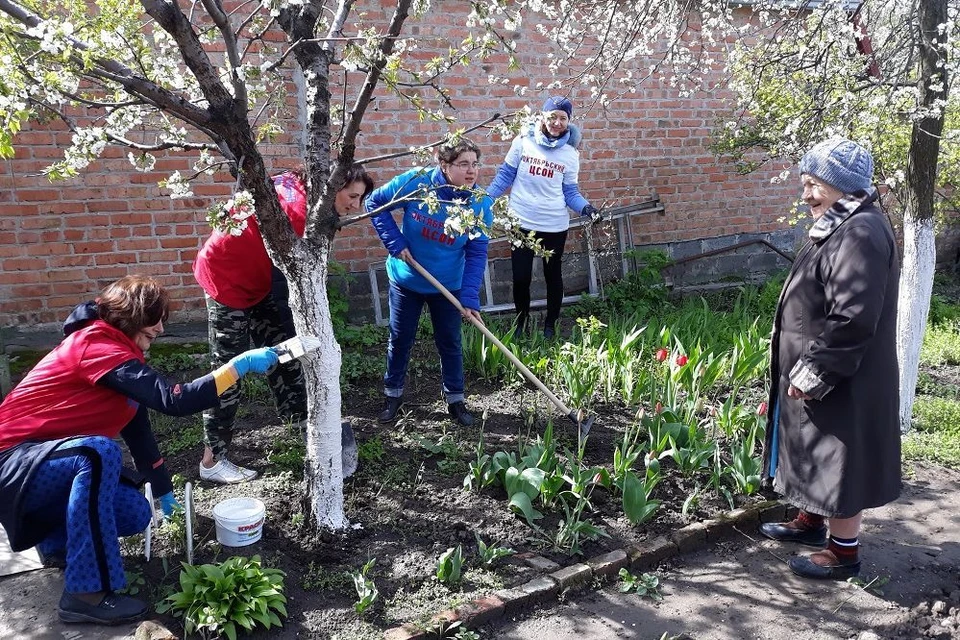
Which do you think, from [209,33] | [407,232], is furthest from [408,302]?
[209,33]

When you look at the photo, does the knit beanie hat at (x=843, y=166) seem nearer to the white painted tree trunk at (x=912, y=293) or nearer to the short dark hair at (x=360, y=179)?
the white painted tree trunk at (x=912, y=293)

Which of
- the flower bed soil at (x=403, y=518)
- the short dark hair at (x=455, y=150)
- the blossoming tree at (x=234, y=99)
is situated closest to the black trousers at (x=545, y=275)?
the flower bed soil at (x=403, y=518)

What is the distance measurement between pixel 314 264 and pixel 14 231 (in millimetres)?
3313

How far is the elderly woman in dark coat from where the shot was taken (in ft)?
9.59

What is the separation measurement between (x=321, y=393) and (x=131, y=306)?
795 mm

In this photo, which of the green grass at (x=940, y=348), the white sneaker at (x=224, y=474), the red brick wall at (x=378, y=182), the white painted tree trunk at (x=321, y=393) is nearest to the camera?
the white painted tree trunk at (x=321, y=393)

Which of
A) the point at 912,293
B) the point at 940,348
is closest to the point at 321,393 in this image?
the point at 912,293

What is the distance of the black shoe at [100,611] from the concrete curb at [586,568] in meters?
0.91

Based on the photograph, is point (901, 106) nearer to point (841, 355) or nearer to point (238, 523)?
point (841, 355)

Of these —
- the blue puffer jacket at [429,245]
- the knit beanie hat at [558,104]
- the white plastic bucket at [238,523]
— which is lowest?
the white plastic bucket at [238,523]

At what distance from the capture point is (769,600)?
3133 mm

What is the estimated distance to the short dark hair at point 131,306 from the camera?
2859 millimetres

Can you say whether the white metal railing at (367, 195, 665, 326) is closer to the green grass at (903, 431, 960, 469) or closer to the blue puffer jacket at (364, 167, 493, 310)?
the blue puffer jacket at (364, 167, 493, 310)

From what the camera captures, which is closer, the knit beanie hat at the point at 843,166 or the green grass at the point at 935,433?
the knit beanie hat at the point at 843,166
